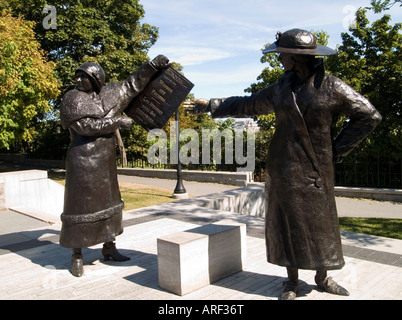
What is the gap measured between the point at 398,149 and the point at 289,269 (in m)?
10.9

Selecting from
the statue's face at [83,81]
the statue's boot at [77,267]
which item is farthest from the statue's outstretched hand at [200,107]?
the statue's boot at [77,267]

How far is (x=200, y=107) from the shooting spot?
4359mm

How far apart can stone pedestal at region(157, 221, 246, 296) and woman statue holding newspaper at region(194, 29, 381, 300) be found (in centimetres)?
92

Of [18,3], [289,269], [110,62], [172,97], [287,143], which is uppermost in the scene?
[18,3]

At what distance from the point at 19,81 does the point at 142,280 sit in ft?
31.4

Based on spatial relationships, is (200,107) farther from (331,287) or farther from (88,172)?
(331,287)

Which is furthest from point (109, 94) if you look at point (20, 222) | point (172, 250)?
point (20, 222)

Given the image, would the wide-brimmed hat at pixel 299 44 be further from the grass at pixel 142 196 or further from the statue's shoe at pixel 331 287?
the grass at pixel 142 196

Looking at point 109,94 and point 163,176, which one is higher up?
point 109,94

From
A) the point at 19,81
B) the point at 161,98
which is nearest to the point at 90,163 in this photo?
the point at 161,98

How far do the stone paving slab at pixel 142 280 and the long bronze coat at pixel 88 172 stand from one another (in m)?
0.50

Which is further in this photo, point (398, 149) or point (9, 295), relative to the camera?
point (398, 149)

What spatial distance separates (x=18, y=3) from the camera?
16.4 meters

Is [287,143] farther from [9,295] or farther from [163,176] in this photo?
[163,176]
